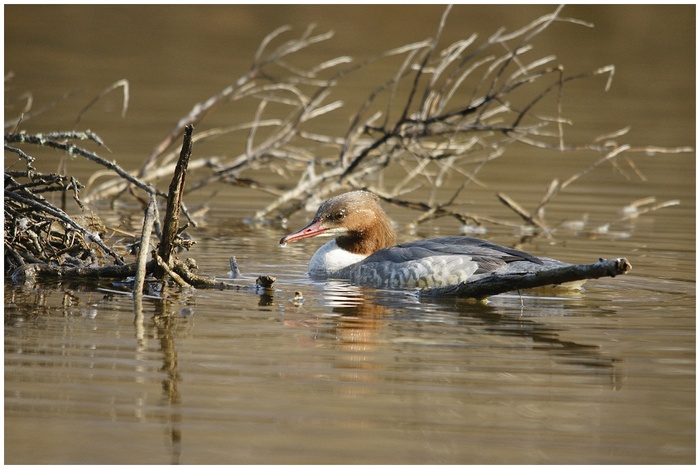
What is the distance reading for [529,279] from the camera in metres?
6.70

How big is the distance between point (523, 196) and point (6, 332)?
7.58m

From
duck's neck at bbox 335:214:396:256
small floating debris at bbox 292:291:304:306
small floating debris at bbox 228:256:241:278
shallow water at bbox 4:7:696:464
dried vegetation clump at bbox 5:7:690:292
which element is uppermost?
dried vegetation clump at bbox 5:7:690:292

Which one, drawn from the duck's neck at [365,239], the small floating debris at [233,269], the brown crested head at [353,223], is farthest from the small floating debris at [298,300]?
the duck's neck at [365,239]

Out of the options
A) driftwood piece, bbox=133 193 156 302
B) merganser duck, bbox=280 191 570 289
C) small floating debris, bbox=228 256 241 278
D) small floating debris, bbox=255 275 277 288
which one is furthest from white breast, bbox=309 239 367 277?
driftwood piece, bbox=133 193 156 302

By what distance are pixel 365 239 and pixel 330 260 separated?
403 mm

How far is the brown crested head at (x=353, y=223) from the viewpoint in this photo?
8641 millimetres

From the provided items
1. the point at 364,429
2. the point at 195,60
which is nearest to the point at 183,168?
the point at 364,429

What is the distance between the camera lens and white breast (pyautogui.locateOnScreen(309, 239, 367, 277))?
8461 mm

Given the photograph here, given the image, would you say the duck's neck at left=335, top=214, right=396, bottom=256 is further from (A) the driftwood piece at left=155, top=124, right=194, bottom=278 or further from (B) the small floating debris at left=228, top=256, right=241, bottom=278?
(A) the driftwood piece at left=155, top=124, right=194, bottom=278

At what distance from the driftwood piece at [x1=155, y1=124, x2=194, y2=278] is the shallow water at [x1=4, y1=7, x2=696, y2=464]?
0.97 feet

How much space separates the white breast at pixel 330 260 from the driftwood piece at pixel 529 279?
105 cm

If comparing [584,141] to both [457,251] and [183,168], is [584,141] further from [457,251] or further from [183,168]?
[183,168]

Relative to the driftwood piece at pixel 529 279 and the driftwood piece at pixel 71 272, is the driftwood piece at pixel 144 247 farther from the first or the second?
the driftwood piece at pixel 529 279

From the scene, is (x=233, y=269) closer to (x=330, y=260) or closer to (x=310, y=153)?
(x=330, y=260)
